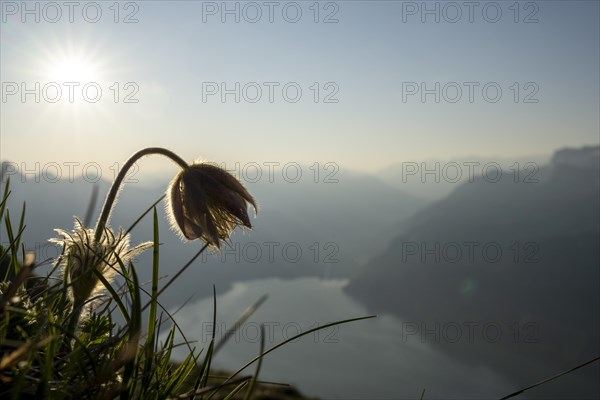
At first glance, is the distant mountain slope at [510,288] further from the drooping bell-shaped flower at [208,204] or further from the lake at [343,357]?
the drooping bell-shaped flower at [208,204]

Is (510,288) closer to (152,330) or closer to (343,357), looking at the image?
(343,357)

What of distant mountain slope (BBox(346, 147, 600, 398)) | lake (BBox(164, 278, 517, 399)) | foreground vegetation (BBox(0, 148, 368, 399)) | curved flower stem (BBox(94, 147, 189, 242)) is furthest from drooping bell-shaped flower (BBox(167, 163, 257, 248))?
distant mountain slope (BBox(346, 147, 600, 398))

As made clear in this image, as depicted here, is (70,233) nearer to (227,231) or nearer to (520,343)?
(227,231)

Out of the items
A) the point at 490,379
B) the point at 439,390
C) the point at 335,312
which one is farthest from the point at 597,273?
the point at 335,312

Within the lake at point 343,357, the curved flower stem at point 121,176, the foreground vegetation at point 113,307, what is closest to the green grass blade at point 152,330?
the foreground vegetation at point 113,307

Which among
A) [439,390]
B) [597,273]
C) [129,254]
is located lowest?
[439,390]

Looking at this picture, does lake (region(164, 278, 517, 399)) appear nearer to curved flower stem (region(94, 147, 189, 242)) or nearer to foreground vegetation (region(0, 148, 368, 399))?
foreground vegetation (region(0, 148, 368, 399))
